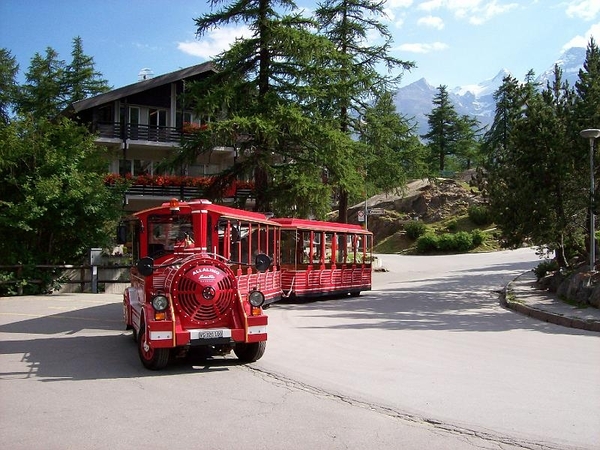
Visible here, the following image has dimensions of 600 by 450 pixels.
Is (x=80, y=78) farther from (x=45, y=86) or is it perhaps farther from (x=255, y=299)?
(x=255, y=299)

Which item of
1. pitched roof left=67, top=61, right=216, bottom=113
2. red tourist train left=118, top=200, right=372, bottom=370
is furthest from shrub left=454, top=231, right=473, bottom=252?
red tourist train left=118, top=200, right=372, bottom=370

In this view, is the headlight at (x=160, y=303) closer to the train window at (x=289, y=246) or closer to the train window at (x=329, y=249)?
the train window at (x=289, y=246)

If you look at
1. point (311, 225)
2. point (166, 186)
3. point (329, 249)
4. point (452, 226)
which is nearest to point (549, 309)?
point (311, 225)

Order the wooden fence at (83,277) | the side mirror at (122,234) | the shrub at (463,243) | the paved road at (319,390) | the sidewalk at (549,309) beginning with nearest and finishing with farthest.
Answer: the paved road at (319,390) < the side mirror at (122,234) < the sidewalk at (549,309) < the wooden fence at (83,277) < the shrub at (463,243)

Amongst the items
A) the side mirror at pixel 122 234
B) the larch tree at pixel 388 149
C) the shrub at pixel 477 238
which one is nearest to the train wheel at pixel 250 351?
the side mirror at pixel 122 234

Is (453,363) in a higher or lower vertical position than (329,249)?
lower

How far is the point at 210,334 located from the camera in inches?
336

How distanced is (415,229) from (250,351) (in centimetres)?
4337

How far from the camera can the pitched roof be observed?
33.2m

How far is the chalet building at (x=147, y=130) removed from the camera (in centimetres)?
3300

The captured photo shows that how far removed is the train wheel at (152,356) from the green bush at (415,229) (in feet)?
143

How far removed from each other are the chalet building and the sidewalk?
15886 millimetres

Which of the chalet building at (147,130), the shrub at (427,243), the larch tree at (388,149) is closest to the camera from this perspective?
the larch tree at (388,149)

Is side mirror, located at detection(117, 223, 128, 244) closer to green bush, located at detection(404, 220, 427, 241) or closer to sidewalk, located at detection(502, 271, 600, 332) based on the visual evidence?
sidewalk, located at detection(502, 271, 600, 332)
